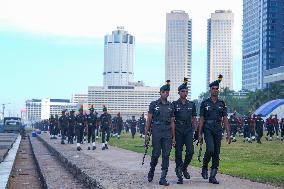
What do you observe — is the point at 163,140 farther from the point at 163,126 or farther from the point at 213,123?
the point at 213,123

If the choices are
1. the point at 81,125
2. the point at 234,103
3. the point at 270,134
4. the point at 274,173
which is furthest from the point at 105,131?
the point at 234,103

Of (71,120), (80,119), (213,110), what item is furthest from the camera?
(71,120)

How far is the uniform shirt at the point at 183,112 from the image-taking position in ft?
38.5

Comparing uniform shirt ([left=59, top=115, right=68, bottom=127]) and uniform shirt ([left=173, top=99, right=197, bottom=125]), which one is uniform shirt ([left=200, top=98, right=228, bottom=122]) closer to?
Result: uniform shirt ([left=173, top=99, right=197, bottom=125])

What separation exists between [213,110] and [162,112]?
1.05 m

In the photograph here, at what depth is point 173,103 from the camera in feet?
38.5

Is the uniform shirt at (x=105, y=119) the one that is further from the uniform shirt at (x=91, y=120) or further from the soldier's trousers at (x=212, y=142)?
the soldier's trousers at (x=212, y=142)

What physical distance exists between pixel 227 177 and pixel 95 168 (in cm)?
355

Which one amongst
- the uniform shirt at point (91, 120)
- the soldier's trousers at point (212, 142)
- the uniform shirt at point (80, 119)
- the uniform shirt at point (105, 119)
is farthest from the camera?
the uniform shirt at point (80, 119)

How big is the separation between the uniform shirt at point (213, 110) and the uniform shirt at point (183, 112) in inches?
11.0

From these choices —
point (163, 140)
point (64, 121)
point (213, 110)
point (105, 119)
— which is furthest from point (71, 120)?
point (213, 110)

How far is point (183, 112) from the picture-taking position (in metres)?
11.8

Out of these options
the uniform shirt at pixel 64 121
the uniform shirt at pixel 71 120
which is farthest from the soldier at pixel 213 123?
the uniform shirt at pixel 64 121

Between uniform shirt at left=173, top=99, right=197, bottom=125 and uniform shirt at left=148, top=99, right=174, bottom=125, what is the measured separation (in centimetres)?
21
